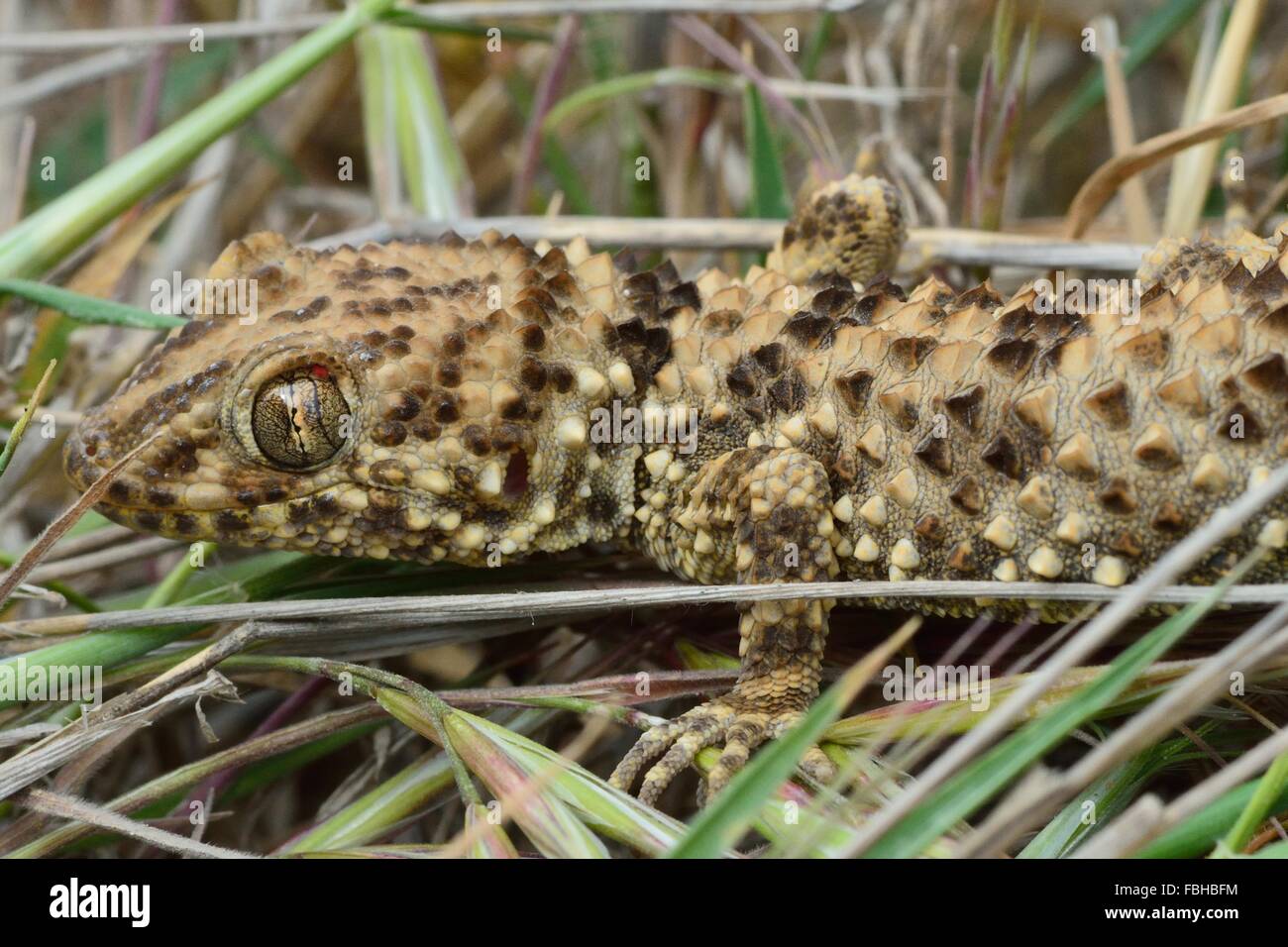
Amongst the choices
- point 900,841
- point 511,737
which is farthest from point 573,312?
point 900,841

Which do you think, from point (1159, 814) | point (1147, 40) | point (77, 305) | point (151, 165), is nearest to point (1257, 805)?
point (1159, 814)

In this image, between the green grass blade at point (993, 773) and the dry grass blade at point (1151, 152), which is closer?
the green grass blade at point (993, 773)

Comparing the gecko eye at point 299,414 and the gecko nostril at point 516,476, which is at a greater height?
the gecko eye at point 299,414

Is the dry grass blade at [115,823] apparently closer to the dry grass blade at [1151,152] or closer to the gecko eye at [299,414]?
the gecko eye at [299,414]

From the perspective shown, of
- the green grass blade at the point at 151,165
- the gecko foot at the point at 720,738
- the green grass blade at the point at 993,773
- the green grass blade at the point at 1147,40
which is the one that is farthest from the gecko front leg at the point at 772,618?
the green grass blade at the point at 1147,40

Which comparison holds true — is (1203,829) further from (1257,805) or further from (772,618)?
(772,618)

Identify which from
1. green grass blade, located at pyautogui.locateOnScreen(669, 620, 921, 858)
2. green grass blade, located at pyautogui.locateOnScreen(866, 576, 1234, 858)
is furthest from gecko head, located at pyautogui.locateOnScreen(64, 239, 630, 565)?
green grass blade, located at pyautogui.locateOnScreen(866, 576, 1234, 858)
